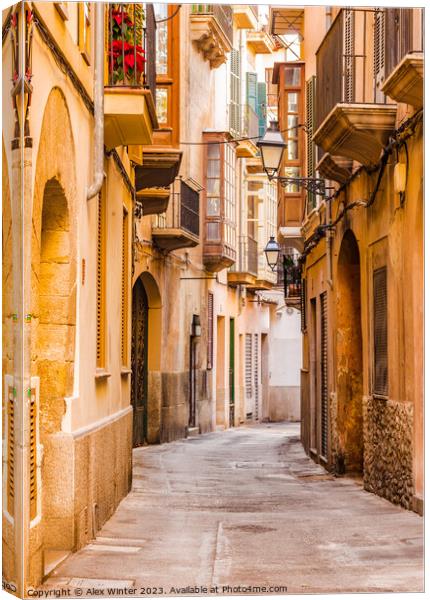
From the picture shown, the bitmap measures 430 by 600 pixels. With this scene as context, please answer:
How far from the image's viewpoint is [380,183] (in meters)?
12.1

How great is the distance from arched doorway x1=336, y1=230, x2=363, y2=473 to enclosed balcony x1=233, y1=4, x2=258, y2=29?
354 centimetres

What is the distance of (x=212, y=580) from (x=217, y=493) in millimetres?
6003

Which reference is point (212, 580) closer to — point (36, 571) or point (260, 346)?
point (36, 571)

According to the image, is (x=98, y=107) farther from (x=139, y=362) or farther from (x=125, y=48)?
(x=139, y=362)

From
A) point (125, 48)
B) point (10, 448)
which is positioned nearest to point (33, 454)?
point (10, 448)

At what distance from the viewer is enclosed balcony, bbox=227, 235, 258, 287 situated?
29061 mm

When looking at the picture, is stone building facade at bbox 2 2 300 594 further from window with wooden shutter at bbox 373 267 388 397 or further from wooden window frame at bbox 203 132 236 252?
window with wooden shutter at bbox 373 267 388 397

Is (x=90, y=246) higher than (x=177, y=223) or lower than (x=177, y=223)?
lower

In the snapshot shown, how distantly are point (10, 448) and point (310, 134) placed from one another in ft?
42.5

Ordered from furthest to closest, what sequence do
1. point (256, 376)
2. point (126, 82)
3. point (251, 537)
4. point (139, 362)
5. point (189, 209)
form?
point (256, 376) < point (189, 209) < point (139, 362) < point (126, 82) < point (251, 537)

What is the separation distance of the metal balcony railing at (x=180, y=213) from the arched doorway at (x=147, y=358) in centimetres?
92

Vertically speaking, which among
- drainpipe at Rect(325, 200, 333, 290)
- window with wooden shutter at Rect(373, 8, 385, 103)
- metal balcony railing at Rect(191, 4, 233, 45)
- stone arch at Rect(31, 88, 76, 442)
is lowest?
stone arch at Rect(31, 88, 76, 442)

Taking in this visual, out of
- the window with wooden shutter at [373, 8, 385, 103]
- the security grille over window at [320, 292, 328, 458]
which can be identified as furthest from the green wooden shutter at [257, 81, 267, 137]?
the window with wooden shutter at [373, 8, 385, 103]

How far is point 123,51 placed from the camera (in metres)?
10.0
